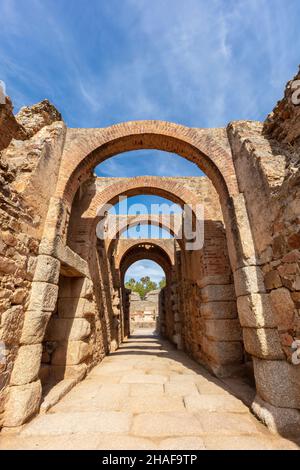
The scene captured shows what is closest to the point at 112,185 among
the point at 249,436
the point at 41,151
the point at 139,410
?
the point at 41,151

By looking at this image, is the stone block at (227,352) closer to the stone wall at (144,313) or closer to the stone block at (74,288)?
the stone block at (74,288)

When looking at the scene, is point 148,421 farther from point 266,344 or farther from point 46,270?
point 46,270

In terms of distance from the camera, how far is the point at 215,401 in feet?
10.8

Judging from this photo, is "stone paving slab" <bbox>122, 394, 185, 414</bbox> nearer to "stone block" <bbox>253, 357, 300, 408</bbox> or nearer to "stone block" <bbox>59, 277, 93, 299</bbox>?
"stone block" <bbox>253, 357, 300, 408</bbox>

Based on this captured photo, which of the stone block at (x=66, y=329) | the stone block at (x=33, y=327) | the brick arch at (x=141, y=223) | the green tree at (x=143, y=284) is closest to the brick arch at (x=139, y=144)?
the stone block at (x=33, y=327)

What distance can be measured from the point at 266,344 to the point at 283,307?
1.90 ft

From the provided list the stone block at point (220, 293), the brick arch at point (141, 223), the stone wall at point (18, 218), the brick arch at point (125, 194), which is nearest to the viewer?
the stone wall at point (18, 218)

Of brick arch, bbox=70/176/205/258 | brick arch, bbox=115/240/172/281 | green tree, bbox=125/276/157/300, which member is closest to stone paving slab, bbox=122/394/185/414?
brick arch, bbox=70/176/205/258

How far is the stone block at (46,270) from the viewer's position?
131 inches

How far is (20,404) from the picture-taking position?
8.79 feet

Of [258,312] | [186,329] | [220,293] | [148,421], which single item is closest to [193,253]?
[220,293]

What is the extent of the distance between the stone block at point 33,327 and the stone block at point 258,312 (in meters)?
3.09

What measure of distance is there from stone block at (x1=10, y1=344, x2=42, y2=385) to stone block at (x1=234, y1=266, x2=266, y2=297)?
322cm

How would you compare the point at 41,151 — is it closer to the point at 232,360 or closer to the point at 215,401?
the point at 215,401
